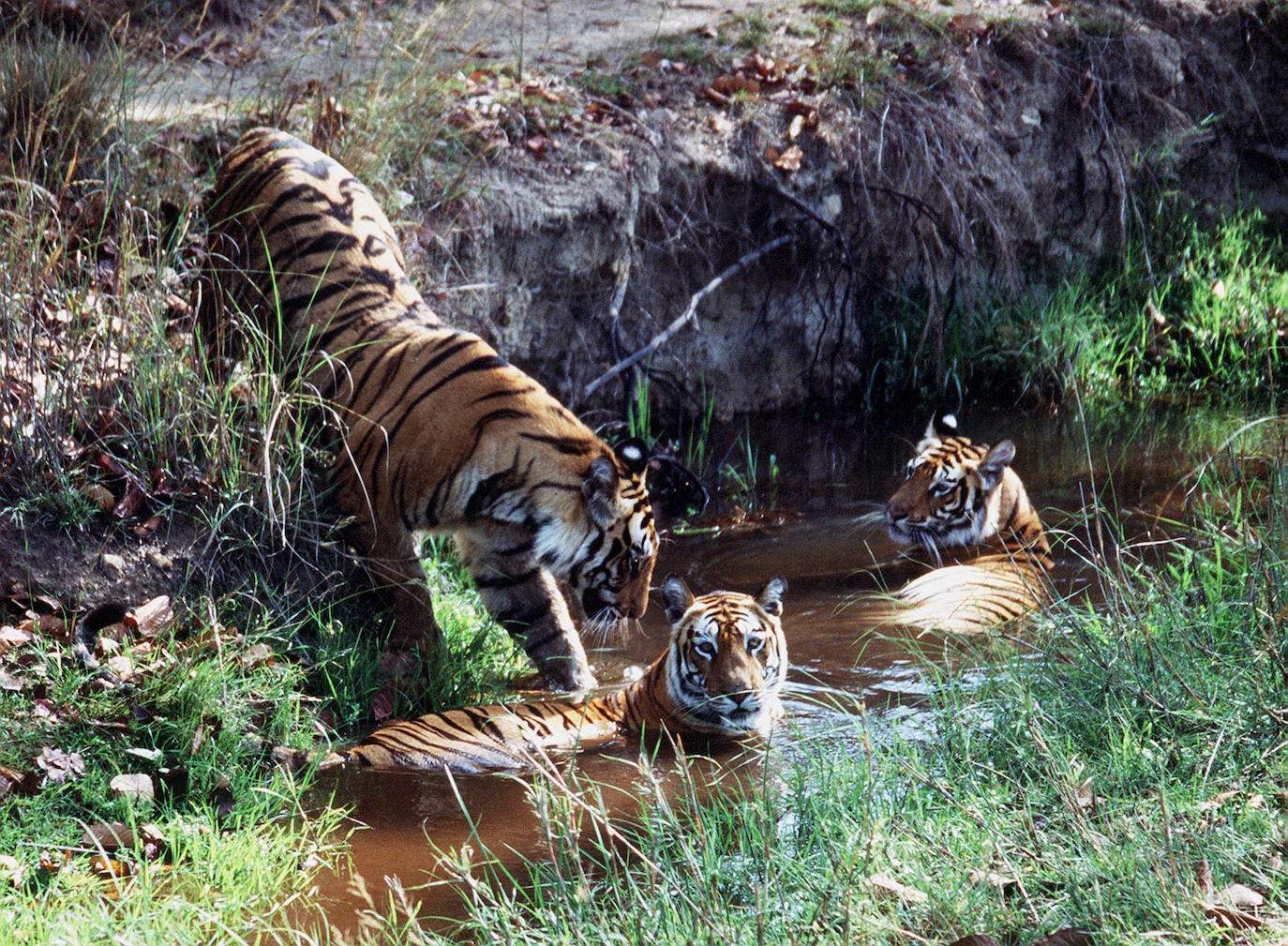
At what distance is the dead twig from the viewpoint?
748 centimetres

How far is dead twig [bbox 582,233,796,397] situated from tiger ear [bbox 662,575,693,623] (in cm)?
277

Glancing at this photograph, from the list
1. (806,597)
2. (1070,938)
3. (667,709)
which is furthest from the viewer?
(806,597)

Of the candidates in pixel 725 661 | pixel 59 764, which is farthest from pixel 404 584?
pixel 59 764

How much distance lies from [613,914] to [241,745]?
157 cm

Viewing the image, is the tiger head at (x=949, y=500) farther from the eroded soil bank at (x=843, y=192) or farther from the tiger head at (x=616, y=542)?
the eroded soil bank at (x=843, y=192)

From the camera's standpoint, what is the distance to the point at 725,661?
4352 mm

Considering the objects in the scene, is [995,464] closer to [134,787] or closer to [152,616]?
[152,616]

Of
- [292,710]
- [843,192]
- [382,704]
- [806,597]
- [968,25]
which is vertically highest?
[968,25]

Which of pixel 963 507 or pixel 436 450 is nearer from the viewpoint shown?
pixel 436 450

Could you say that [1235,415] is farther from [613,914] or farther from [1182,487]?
[613,914]

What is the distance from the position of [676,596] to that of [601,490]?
45 centimetres

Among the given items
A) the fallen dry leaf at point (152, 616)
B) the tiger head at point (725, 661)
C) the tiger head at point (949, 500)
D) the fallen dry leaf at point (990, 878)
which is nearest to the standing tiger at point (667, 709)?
the tiger head at point (725, 661)

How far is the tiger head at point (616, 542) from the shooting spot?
15.0 ft

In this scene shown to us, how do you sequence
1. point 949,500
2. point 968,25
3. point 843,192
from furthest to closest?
point 968,25
point 843,192
point 949,500
